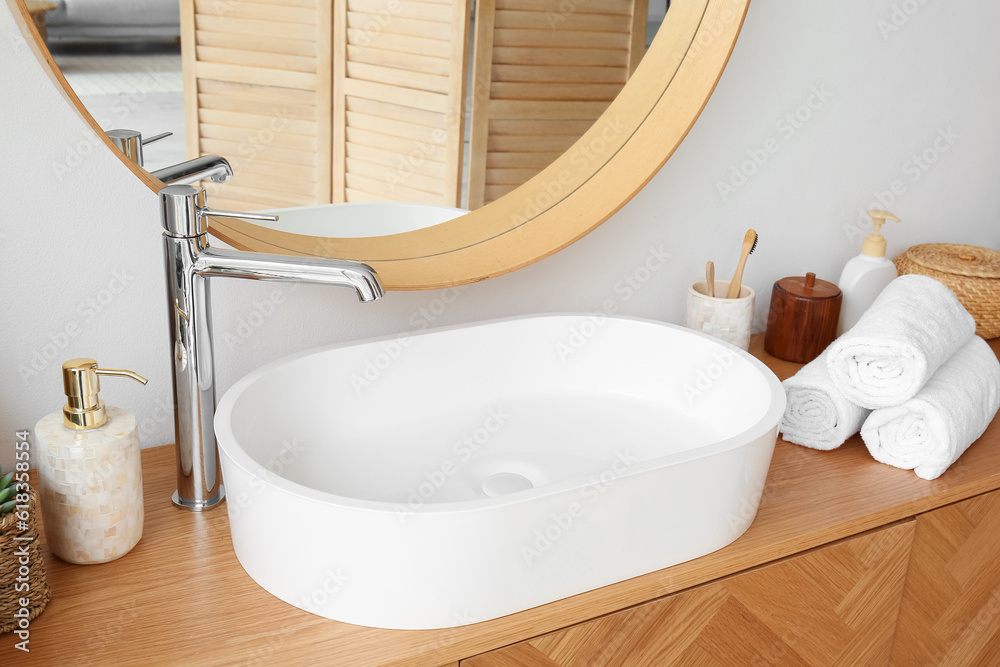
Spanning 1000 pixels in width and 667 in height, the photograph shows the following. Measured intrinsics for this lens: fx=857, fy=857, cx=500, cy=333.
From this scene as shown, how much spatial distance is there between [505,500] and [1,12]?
64cm

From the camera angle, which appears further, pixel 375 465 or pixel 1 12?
pixel 375 465

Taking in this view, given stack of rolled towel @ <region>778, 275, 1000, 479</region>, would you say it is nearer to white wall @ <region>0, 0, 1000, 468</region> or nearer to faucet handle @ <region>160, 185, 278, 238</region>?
white wall @ <region>0, 0, 1000, 468</region>

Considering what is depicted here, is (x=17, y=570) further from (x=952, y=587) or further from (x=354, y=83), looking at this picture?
(x=952, y=587)

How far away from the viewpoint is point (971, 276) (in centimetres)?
131

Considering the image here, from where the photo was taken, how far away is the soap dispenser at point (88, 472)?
744 millimetres

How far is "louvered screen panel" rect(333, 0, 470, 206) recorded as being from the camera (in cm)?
95

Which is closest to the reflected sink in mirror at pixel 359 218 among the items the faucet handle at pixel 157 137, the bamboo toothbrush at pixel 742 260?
the faucet handle at pixel 157 137

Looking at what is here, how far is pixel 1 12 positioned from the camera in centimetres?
79

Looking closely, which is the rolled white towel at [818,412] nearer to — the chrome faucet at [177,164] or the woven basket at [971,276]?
the woven basket at [971,276]

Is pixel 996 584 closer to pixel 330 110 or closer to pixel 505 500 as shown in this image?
pixel 505 500

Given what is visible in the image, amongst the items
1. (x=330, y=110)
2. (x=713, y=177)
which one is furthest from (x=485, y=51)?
(x=713, y=177)

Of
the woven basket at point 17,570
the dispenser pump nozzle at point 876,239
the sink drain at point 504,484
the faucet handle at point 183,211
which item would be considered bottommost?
the sink drain at point 504,484

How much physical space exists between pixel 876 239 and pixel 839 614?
0.62 m

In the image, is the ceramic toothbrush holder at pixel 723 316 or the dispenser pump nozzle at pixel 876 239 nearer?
the ceramic toothbrush holder at pixel 723 316
